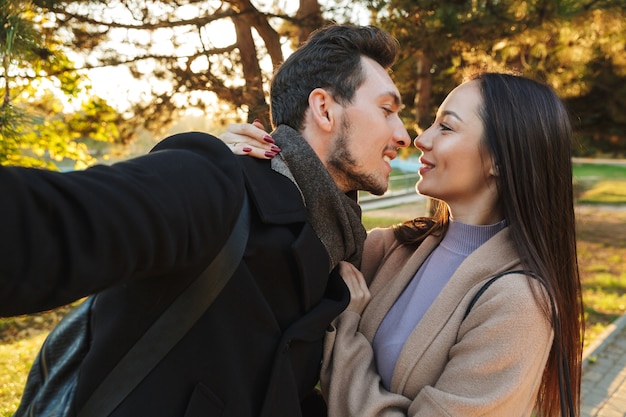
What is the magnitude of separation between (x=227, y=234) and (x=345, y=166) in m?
0.87

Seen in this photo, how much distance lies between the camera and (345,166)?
1992 millimetres

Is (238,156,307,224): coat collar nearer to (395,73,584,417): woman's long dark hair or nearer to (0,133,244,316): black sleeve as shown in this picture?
(0,133,244,316): black sleeve

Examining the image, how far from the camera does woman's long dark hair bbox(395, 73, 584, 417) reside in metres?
1.87

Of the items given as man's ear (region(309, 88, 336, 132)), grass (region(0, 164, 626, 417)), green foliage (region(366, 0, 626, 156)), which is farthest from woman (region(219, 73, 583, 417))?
grass (region(0, 164, 626, 417))

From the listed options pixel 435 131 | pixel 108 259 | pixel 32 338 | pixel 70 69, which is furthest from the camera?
pixel 32 338

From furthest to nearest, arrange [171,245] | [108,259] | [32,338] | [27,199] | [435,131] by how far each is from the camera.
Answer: [32,338] < [435,131] < [171,245] < [108,259] < [27,199]

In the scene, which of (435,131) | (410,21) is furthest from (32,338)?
(435,131)

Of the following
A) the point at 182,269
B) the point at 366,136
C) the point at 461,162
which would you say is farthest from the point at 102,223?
the point at 461,162

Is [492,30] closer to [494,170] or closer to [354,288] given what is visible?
[494,170]

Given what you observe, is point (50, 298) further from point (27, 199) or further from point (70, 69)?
point (70, 69)

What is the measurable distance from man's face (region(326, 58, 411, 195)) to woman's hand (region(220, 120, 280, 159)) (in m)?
0.33

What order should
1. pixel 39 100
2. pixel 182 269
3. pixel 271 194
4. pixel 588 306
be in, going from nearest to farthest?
1. pixel 182 269
2. pixel 271 194
3. pixel 39 100
4. pixel 588 306

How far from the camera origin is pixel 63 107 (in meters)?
4.90

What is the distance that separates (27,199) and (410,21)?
393 cm
